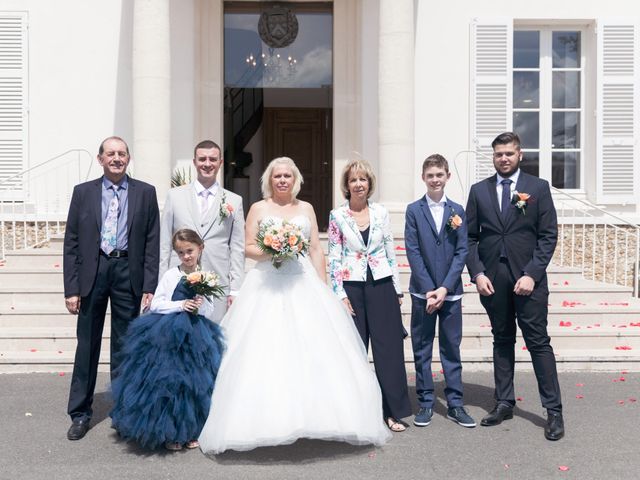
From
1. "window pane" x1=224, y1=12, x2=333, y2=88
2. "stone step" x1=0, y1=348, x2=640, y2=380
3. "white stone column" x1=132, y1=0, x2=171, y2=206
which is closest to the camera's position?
"stone step" x1=0, y1=348, x2=640, y2=380

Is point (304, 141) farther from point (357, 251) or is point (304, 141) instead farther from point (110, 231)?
point (110, 231)

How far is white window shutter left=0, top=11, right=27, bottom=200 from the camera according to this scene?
948cm

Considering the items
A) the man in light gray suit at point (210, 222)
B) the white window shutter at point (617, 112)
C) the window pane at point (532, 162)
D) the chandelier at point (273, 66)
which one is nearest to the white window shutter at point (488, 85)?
the window pane at point (532, 162)

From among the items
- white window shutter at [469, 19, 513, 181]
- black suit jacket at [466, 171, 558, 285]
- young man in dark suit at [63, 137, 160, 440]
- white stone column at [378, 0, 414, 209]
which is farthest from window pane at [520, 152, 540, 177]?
young man in dark suit at [63, 137, 160, 440]

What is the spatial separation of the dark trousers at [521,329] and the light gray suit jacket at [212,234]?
1.75 m

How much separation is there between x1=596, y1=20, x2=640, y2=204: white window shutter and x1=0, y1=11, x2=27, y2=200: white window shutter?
316 inches

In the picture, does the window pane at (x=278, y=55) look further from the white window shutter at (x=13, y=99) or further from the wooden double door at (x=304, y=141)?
the white window shutter at (x=13, y=99)

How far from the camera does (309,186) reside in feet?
44.2

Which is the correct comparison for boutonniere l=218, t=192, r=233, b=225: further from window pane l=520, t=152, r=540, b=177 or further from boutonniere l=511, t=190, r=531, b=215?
window pane l=520, t=152, r=540, b=177

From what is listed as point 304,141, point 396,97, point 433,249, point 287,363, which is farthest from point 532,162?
point 287,363

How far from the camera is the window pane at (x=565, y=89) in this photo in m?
10.0

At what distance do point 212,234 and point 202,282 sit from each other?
1.80ft

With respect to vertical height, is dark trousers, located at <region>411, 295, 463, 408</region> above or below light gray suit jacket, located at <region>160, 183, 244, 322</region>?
below

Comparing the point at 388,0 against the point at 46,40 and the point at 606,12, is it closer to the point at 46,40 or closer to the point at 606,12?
the point at 606,12
